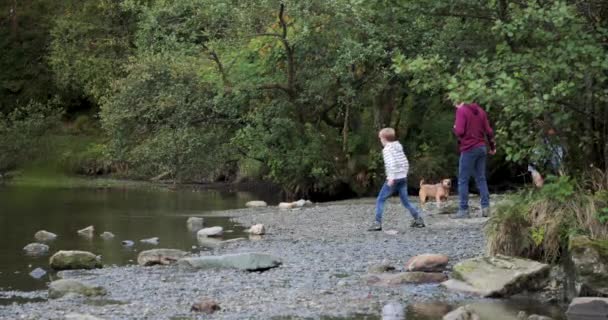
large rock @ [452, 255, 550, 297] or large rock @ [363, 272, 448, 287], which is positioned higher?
large rock @ [452, 255, 550, 297]

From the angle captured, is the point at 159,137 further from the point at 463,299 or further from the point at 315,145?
the point at 463,299

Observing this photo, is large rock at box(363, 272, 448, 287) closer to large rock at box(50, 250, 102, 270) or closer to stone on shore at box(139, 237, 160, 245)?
large rock at box(50, 250, 102, 270)

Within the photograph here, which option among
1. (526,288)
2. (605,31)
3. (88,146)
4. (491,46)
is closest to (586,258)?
(526,288)

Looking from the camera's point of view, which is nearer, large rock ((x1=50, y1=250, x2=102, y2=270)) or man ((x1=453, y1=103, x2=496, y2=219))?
large rock ((x1=50, y1=250, x2=102, y2=270))

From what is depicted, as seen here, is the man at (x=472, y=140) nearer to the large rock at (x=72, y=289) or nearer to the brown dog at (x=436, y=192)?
the brown dog at (x=436, y=192)

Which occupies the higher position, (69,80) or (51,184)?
(69,80)

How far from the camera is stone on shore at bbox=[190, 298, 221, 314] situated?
419 inches

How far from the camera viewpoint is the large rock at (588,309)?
396 inches

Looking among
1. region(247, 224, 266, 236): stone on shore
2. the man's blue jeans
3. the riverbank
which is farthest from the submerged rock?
the man's blue jeans

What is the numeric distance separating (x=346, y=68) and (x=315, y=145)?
3934 millimetres

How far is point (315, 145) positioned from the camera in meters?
30.2

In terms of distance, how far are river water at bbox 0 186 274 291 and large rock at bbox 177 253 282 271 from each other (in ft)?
6.22

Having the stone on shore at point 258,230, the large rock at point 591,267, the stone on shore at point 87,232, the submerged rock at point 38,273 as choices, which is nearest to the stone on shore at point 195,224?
the stone on shore at point 87,232

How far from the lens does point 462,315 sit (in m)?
9.73
